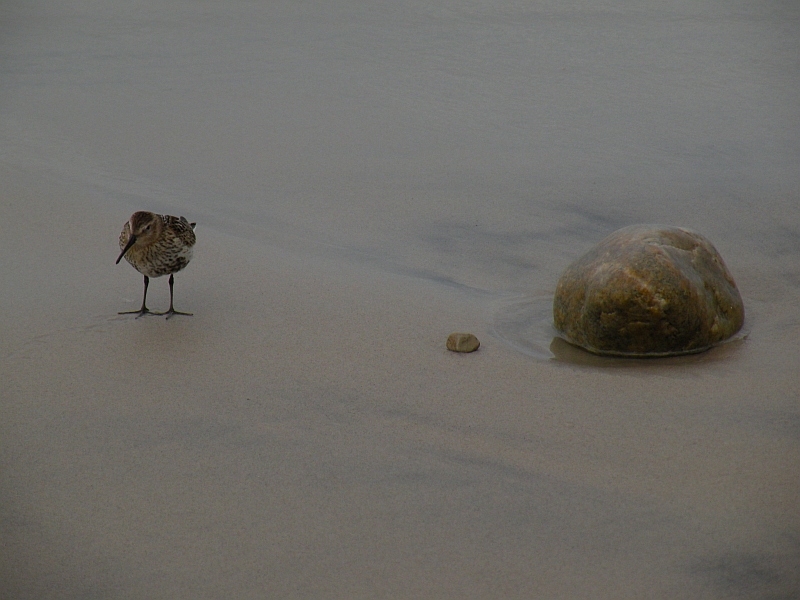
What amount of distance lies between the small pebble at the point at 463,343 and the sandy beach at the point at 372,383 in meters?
0.07

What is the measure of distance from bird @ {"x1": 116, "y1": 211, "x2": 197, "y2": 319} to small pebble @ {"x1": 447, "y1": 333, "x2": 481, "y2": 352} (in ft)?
5.77

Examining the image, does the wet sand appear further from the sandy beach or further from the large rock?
the large rock

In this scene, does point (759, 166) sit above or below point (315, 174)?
above

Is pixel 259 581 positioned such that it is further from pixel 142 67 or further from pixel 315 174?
pixel 142 67

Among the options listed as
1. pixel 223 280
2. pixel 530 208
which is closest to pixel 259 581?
pixel 223 280

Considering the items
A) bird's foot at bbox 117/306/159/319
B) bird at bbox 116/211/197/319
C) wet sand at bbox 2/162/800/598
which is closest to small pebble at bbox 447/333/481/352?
wet sand at bbox 2/162/800/598

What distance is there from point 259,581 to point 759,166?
643cm

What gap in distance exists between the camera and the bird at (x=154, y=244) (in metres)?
4.98

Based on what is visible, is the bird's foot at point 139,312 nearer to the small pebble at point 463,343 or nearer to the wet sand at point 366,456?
the wet sand at point 366,456

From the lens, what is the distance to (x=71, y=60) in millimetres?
10477

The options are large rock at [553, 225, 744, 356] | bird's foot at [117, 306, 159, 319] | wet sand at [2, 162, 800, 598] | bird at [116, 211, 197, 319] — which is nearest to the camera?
wet sand at [2, 162, 800, 598]

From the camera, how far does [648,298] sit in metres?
4.63

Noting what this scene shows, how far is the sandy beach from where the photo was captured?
317 cm

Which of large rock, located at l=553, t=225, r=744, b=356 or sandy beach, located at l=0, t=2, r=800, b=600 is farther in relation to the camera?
large rock, located at l=553, t=225, r=744, b=356
